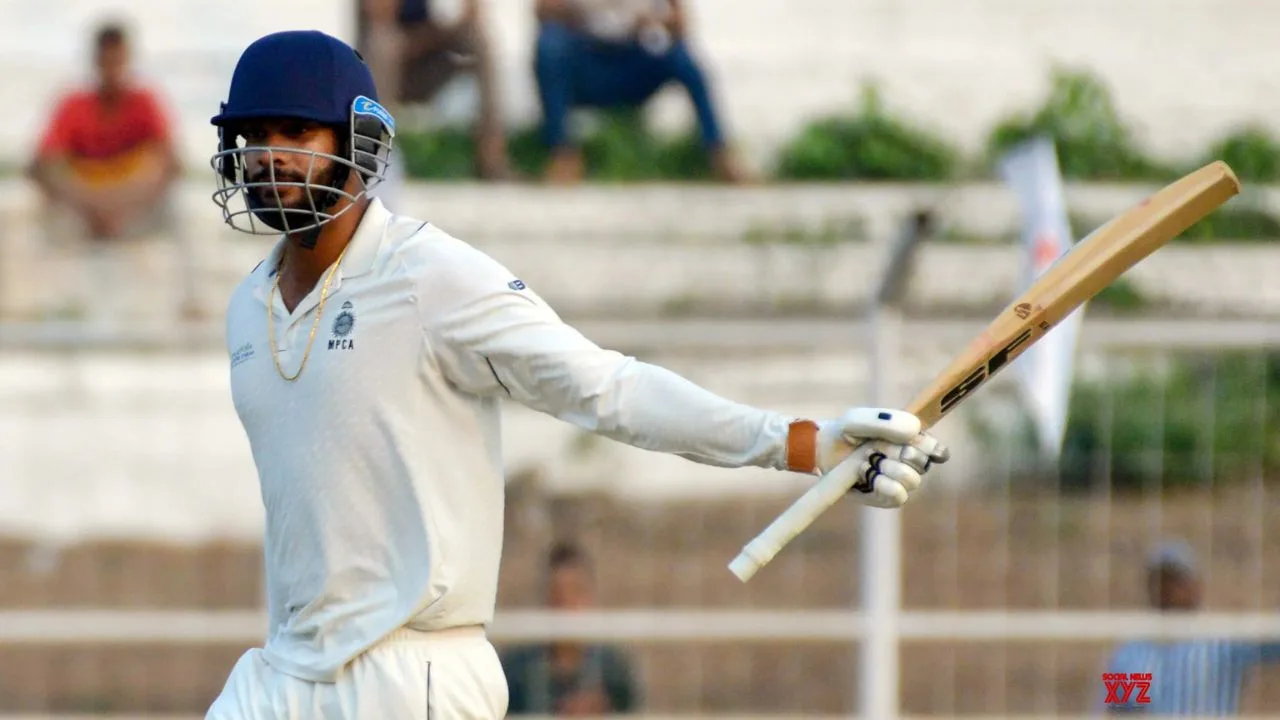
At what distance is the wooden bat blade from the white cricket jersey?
379 mm

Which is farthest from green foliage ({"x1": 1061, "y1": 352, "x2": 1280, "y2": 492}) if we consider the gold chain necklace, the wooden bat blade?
the gold chain necklace

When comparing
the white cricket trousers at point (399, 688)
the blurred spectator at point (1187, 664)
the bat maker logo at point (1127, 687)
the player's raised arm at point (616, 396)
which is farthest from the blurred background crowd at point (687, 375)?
the white cricket trousers at point (399, 688)

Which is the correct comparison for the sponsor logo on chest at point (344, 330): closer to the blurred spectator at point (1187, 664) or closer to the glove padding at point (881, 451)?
the glove padding at point (881, 451)

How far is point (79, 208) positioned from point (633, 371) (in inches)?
356

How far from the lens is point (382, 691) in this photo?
3.34 meters

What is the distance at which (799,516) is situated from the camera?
3273mm

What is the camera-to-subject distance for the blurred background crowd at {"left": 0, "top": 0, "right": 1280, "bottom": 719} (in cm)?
648

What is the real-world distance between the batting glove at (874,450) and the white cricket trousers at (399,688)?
648 millimetres

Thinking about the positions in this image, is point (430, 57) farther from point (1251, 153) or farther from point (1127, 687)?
point (1127, 687)

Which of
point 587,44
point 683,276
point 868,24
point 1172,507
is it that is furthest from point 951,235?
point 1172,507

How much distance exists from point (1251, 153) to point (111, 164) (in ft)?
23.7

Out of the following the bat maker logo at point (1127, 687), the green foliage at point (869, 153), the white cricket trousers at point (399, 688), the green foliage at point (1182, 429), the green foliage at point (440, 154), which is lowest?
the white cricket trousers at point (399, 688)

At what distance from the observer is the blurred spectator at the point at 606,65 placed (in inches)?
505

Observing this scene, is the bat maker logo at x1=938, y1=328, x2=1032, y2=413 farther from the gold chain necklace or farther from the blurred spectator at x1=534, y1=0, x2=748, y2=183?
the blurred spectator at x1=534, y1=0, x2=748, y2=183
